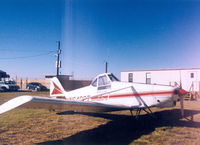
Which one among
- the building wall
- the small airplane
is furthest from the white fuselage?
the building wall

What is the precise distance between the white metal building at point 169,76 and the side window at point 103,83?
14002 mm

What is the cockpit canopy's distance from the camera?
22.2 ft

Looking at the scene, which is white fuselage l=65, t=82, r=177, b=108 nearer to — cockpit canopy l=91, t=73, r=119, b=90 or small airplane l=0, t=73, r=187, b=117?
small airplane l=0, t=73, r=187, b=117

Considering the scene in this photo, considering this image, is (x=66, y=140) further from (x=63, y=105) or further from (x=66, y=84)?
(x=66, y=84)

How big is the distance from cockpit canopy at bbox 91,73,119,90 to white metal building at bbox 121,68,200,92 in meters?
13.9

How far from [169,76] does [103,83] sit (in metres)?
17.5

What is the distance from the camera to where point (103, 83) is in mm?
6969

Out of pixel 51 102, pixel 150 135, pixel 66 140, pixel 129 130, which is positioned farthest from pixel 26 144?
pixel 150 135

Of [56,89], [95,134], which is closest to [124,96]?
[95,134]

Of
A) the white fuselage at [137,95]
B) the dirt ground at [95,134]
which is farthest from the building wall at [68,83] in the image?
the dirt ground at [95,134]

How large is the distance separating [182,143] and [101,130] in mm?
2501

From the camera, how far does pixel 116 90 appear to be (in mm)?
6465

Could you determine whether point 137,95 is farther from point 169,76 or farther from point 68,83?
point 68,83

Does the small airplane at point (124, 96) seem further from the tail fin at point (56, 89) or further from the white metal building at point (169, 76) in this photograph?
the white metal building at point (169, 76)
